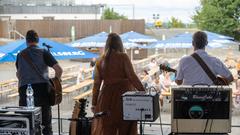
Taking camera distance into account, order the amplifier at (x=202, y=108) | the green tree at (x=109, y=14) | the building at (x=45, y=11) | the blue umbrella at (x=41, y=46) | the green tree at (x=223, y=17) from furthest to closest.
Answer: the green tree at (x=109, y=14), the building at (x=45, y=11), the green tree at (x=223, y=17), the blue umbrella at (x=41, y=46), the amplifier at (x=202, y=108)

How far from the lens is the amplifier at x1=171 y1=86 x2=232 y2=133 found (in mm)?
5359

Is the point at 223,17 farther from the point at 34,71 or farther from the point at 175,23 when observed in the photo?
the point at 175,23

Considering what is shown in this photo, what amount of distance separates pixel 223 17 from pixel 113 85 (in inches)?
1400

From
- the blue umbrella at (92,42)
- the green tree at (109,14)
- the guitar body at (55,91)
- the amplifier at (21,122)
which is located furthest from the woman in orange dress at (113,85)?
the green tree at (109,14)

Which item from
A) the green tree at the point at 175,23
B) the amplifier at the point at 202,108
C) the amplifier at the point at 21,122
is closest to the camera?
the amplifier at the point at 21,122

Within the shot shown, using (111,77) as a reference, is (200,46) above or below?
above

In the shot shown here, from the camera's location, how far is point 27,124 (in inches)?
177

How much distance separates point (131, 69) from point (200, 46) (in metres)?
0.90

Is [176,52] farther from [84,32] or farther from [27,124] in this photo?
[27,124]

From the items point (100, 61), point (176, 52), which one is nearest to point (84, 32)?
point (176, 52)

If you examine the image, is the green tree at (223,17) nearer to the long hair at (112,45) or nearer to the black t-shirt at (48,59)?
the black t-shirt at (48,59)

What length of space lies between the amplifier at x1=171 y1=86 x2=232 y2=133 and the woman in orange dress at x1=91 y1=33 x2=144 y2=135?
0.92 meters

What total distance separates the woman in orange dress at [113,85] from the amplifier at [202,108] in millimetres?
923

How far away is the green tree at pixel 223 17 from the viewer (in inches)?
1568
